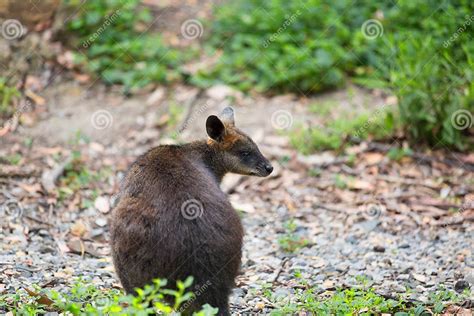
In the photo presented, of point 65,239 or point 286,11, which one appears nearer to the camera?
point 65,239

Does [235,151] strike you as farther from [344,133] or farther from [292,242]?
[344,133]

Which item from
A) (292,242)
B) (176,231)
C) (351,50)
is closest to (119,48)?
(351,50)

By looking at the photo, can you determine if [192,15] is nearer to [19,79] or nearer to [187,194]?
[19,79]

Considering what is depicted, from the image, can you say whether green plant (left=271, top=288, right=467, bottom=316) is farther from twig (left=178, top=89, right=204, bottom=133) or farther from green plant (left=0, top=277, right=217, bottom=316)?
twig (left=178, top=89, right=204, bottom=133)

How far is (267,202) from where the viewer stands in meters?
8.05

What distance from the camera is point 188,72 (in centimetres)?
1067

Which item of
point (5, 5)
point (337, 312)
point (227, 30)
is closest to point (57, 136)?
point (5, 5)

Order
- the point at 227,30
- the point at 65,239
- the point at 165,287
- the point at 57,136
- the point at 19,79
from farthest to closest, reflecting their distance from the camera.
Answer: the point at 227,30, the point at 19,79, the point at 57,136, the point at 65,239, the point at 165,287

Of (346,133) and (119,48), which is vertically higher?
(119,48)

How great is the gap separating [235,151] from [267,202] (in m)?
1.93

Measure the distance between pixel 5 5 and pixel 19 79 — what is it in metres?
1.09

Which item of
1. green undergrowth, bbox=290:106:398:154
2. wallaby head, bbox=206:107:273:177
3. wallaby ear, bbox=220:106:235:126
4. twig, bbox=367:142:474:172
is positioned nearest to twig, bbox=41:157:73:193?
wallaby ear, bbox=220:106:235:126

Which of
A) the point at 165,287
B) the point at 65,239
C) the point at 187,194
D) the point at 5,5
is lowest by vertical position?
the point at 65,239

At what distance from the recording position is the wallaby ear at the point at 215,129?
5.98m
